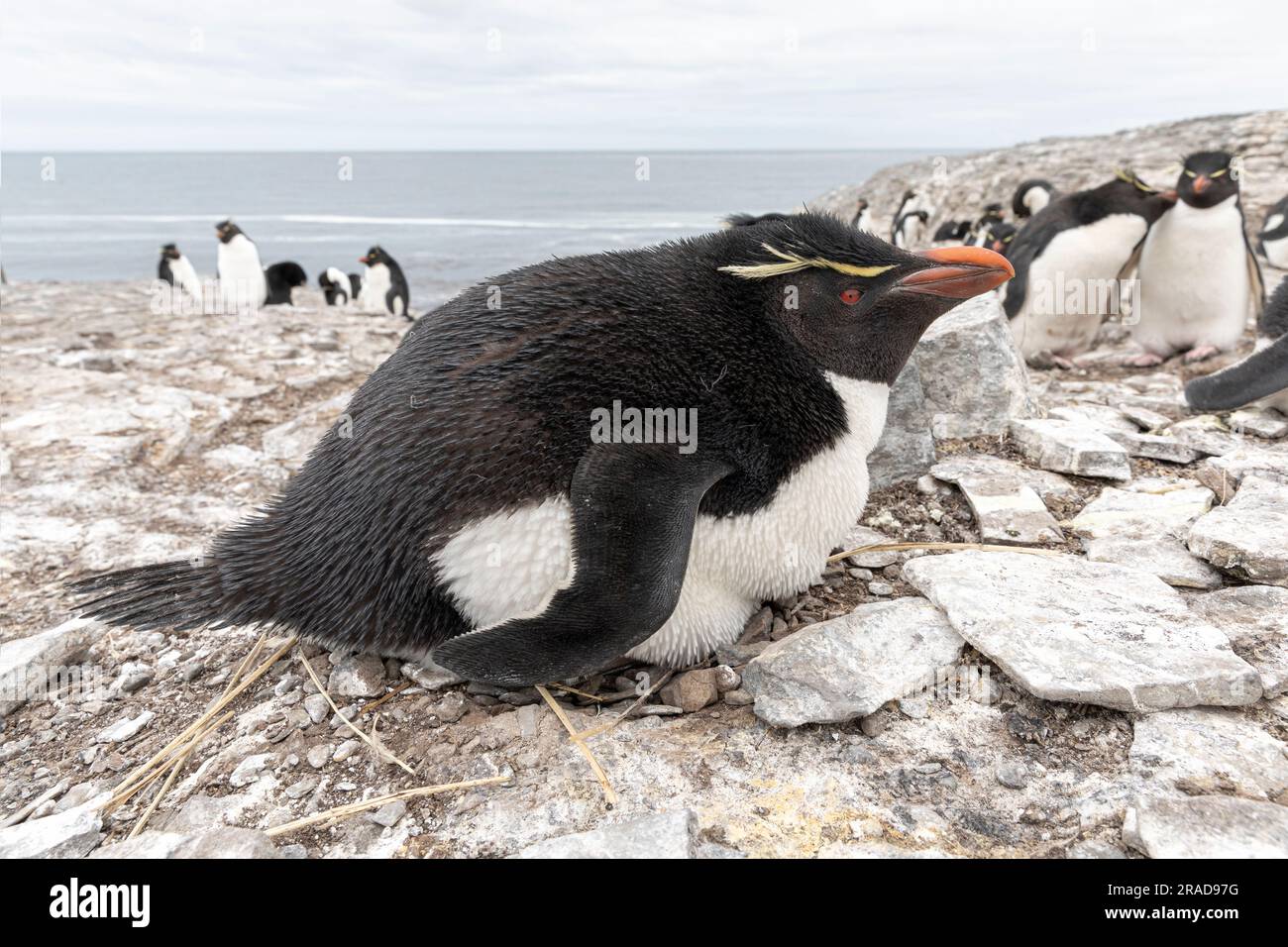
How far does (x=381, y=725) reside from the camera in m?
1.90

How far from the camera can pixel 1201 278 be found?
195 inches

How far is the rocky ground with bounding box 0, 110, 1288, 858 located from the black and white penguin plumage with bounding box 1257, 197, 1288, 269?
5051mm

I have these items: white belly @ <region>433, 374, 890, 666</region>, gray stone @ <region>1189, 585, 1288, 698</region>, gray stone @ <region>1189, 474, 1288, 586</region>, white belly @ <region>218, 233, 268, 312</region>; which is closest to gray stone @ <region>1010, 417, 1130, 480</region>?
gray stone @ <region>1189, 474, 1288, 586</region>

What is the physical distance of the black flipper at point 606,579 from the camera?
163 cm

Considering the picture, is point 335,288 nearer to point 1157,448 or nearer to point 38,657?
point 38,657

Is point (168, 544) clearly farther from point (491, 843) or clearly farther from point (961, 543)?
point (961, 543)

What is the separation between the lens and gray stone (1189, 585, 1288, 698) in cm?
182

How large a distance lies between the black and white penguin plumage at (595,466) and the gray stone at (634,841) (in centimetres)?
32

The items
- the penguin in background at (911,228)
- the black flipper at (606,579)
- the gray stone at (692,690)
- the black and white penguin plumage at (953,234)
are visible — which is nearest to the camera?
the black flipper at (606,579)

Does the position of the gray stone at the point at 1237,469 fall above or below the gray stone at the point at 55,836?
above

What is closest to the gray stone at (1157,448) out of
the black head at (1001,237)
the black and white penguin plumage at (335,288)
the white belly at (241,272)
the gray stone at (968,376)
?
the gray stone at (968,376)

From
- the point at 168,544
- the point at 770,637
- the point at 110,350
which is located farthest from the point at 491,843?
the point at 110,350

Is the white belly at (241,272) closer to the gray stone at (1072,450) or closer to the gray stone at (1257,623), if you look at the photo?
the gray stone at (1072,450)
